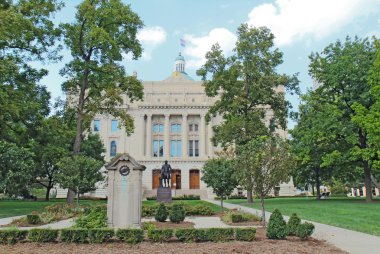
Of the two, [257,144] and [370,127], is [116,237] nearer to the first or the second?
[257,144]

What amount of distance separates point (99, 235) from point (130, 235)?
33.5 inches

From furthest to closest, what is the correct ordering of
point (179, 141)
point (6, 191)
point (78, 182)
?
point (179, 141) < point (78, 182) < point (6, 191)

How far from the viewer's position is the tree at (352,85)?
30.9 meters

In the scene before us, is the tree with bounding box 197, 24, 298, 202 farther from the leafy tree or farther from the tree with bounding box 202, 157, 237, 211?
the leafy tree

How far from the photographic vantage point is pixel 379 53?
1109 inches

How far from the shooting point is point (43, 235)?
10.1m

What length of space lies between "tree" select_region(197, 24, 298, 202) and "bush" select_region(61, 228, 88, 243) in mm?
22911

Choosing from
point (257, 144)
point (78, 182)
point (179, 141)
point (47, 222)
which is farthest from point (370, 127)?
point (179, 141)

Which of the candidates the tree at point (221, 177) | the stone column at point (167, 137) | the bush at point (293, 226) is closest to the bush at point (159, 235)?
the bush at point (293, 226)

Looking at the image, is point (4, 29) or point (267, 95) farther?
point (267, 95)

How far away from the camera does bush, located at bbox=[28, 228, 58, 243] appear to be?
10.1 metres

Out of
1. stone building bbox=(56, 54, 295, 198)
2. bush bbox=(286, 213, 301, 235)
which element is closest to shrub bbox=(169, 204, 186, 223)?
bush bbox=(286, 213, 301, 235)

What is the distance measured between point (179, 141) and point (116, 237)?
5529 cm

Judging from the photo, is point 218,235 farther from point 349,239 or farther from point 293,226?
point 349,239
